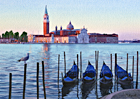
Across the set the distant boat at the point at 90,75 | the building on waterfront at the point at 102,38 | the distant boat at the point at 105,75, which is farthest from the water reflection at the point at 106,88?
the building on waterfront at the point at 102,38

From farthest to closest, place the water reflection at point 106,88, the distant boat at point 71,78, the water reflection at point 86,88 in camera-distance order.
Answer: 1. the distant boat at point 71,78
2. the water reflection at point 106,88
3. the water reflection at point 86,88

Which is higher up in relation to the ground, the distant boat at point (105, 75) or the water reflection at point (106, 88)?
the distant boat at point (105, 75)

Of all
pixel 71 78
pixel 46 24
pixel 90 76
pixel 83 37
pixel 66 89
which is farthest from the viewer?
pixel 83 37

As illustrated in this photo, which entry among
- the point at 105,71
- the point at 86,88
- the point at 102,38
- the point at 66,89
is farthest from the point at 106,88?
the point at 102,38

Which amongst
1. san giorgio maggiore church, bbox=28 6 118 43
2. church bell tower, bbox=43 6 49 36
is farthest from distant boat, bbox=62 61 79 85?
church bell tower, bbox=43 6 49 36

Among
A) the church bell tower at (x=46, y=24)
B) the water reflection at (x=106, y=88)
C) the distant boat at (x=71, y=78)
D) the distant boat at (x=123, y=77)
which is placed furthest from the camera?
the church bell tower at (x=46, y=24)

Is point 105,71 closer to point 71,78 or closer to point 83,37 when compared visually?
point 71,78

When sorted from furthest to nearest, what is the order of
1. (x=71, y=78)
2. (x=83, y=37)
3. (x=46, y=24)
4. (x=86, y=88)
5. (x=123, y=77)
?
1. (x=83, y=37)
2. (x=46, y=24)
3. (x=123, y=77)
4. (x=71, y=78)
5. (x=86, y=88)

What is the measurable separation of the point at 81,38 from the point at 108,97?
347 ft

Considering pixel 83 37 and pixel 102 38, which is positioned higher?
pixel 83 37

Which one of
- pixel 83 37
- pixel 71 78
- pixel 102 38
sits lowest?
pixel 71 78

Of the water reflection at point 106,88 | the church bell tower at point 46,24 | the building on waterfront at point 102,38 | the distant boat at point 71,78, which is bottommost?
the water reflection at point 106,88

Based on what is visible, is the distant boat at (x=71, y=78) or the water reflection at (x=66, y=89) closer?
the water reflection at (x=66, y=89)

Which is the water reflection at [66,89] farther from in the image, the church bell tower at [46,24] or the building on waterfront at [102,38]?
the building on waterfront at [102,38]
